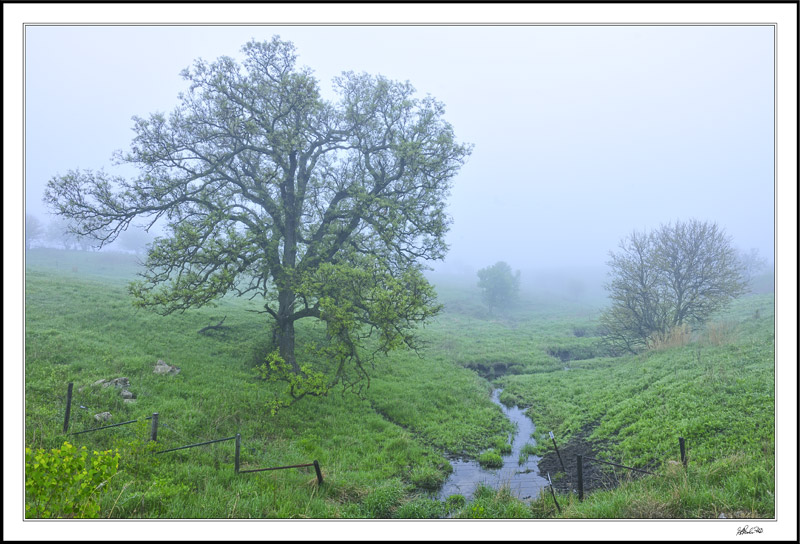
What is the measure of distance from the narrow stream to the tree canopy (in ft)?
17.8

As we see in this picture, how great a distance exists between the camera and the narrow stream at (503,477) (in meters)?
12.4

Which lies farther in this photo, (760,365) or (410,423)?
(410,423)

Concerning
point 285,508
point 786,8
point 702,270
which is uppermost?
point 786,8

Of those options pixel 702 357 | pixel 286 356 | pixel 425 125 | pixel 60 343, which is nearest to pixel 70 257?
pixel 60 343

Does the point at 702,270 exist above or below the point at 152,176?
below

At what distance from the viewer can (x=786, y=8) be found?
32.9 feet

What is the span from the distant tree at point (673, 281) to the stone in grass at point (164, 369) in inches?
1188

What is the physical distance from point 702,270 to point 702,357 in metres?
11.2

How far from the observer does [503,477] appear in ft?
44.7

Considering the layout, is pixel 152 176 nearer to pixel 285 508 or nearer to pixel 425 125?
pixel 425 125

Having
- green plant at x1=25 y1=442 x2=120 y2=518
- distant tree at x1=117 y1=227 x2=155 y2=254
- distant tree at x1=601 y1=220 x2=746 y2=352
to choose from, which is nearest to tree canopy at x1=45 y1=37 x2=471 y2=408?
green plant at x1=25 y1=442 x2=120 y2=518

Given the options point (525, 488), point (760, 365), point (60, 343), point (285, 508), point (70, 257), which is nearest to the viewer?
point (285, 508)

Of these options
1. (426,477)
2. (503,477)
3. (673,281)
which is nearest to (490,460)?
(503,477)

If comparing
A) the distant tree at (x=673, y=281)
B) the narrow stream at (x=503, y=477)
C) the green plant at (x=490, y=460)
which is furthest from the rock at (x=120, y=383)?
the distant tree at (x=673, y=281)
